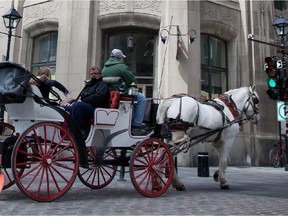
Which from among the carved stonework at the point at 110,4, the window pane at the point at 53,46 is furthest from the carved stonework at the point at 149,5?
the window pane at the point at 53,46

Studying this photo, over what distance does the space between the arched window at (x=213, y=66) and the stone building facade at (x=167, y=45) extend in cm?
5

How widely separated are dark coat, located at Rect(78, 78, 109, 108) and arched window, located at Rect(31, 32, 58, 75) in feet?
40.7

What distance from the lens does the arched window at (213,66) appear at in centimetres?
1792

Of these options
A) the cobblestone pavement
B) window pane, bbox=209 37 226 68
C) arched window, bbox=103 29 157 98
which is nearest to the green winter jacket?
the cobblestone pavement

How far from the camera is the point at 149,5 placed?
664 inches

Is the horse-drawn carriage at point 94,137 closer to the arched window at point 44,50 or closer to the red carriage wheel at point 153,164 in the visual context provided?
the red carriage wheel at point 153,164

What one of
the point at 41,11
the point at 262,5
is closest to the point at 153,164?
the point at 41,11

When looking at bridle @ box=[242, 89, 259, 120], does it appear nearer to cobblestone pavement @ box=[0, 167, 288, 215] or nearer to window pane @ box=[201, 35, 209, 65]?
cobblestone pavement @ box=[0, 167, 288, 215]

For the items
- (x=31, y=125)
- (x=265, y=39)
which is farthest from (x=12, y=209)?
(x=265, y=39)

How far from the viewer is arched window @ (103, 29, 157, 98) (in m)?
17.0

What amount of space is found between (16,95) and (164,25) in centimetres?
1246

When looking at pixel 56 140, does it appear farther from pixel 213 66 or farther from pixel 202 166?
pixel 213 66

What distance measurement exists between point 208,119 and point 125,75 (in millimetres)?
2227

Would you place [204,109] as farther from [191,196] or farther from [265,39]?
[265,39]
